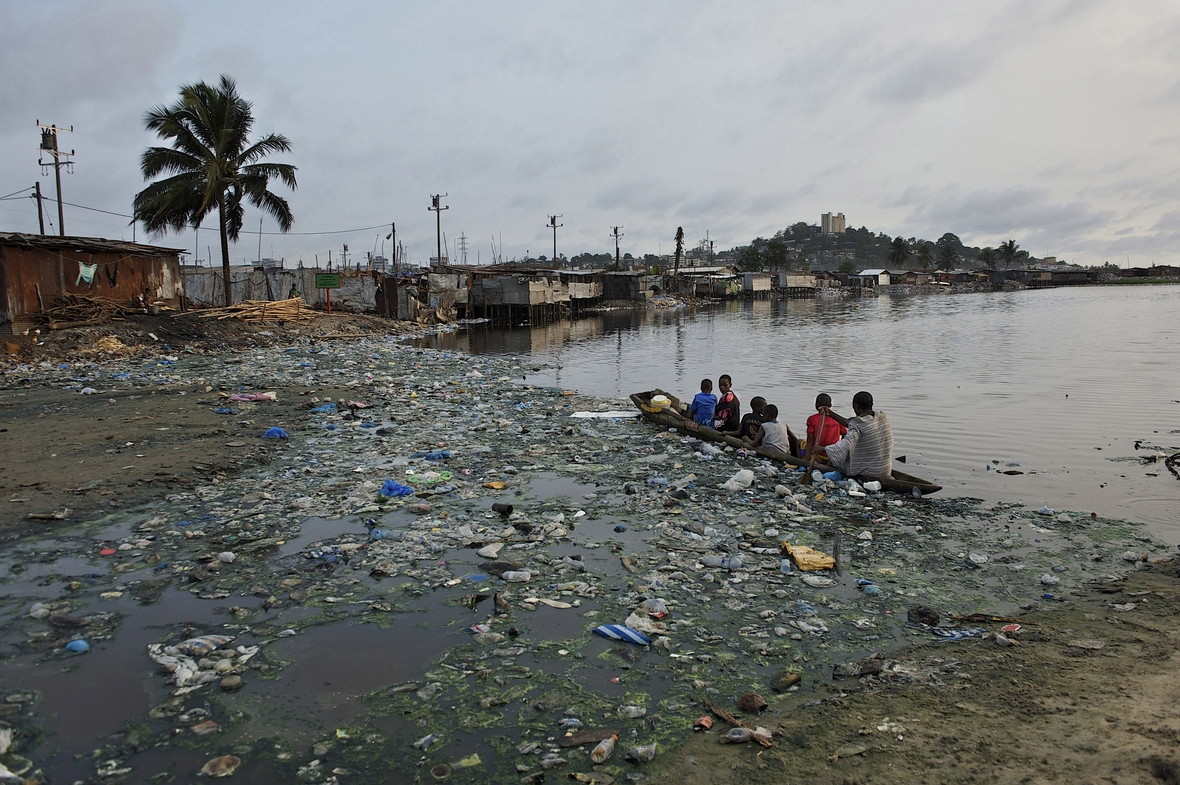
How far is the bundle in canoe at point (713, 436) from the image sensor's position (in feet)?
23.4

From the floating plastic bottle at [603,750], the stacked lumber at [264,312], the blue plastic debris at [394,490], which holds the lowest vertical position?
the floating plastic bottle at [603,750]

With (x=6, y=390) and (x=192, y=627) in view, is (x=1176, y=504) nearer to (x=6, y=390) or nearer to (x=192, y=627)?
(x=192, y=627)

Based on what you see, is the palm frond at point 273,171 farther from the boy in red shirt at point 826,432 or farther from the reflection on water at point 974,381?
the boy in red shirt at point 826,432

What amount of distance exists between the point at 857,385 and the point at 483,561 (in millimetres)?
12166

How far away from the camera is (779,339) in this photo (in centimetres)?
2866

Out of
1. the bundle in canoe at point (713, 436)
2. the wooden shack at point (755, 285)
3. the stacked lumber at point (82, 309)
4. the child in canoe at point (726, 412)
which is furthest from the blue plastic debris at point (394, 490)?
the wooden shack at point (755, 285)

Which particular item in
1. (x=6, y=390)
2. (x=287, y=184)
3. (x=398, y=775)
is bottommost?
(x=398, y=775)

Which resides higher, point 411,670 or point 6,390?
point 6,390

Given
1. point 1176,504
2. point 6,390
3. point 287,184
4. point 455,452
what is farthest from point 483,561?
point 287,184

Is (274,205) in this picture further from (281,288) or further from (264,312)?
(281,288)

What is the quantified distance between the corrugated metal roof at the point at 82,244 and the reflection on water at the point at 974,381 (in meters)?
10.1

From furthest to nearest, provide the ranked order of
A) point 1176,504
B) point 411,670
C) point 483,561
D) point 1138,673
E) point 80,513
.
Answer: point 1176,504
point 80,513
point 483,561
point 411,670
point 1138,673

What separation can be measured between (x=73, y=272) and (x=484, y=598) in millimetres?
19988

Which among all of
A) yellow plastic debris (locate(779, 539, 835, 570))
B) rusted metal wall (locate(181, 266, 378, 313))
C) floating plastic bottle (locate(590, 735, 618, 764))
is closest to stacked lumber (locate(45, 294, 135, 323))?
rusted metal wall (locate(181, 266, 378, 313))
